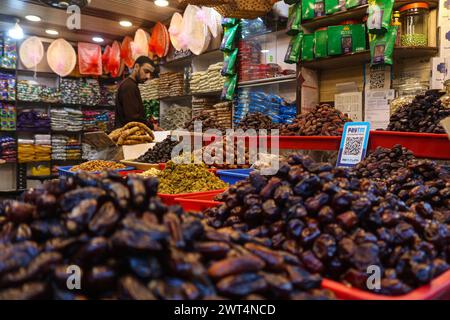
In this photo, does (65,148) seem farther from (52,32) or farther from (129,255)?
(129,255)

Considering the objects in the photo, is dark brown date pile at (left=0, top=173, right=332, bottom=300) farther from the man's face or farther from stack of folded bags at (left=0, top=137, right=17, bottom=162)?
stack of folded bags at (left=0, top=137, right=17, bottom=162)

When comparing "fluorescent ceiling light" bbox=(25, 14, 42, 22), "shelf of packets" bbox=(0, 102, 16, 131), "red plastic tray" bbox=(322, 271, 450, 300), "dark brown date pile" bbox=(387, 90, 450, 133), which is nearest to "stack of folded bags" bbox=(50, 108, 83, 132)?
"shelf of packets" bbox=(0, 102, 16, 131)

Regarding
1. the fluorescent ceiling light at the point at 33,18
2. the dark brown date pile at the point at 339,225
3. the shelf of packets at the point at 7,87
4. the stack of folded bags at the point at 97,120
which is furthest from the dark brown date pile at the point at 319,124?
the stack of folded bags at the point at 97,120

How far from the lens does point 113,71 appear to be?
20.5 feet

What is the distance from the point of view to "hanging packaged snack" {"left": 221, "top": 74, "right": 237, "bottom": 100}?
416 cm

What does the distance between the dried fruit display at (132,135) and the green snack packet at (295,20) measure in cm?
163

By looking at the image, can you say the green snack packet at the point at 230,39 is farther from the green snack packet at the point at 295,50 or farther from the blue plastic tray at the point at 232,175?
the blue plastic tray at the point at 232,175

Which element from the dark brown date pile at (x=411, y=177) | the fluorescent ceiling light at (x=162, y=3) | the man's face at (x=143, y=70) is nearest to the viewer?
the dark brown date pile at (x=411, y=177)

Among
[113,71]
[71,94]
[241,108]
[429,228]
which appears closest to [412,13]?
[241,108]

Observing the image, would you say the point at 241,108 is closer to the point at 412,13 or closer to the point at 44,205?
the point at 412,13

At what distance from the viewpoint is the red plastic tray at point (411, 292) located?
2.16 ft

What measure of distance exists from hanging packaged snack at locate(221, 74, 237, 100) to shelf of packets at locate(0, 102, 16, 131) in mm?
4142

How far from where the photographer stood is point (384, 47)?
2746mm

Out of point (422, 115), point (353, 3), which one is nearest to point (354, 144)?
point (422, 115)
